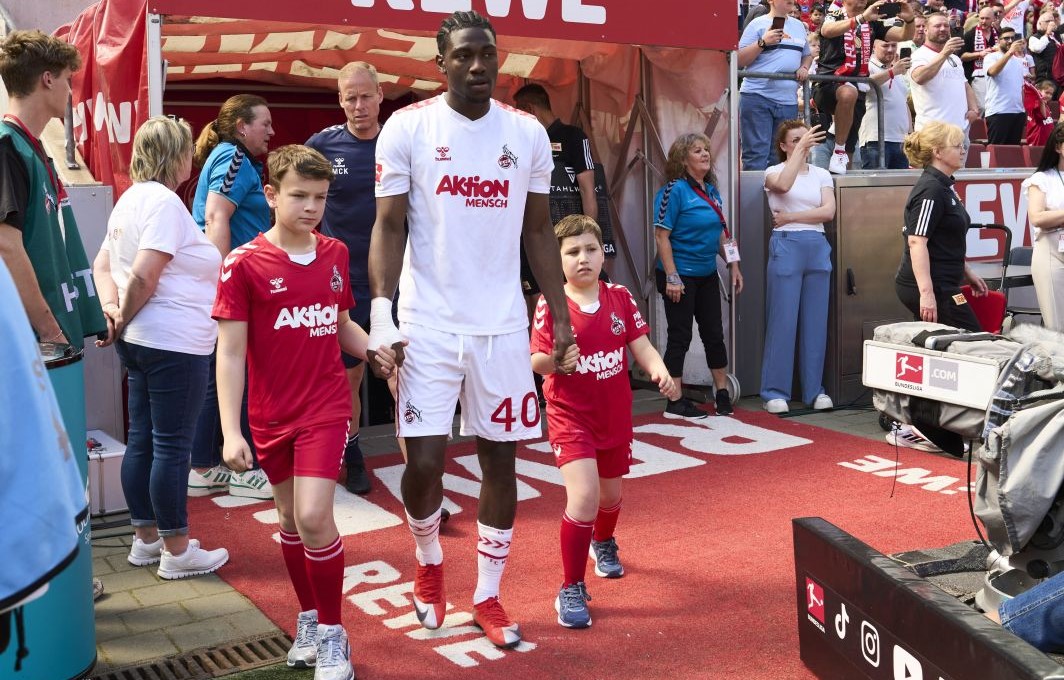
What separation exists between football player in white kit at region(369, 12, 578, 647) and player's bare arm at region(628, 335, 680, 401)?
38cm

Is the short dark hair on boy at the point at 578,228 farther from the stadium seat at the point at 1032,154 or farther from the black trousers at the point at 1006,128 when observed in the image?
the black trousers at the point at 1006,128

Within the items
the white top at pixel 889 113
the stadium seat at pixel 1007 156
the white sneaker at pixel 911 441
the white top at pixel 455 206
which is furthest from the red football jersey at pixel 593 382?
the stadium seat at pixel 1007 156

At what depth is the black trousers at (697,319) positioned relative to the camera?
7836 millimetres

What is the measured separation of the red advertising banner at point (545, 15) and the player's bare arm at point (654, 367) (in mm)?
2805

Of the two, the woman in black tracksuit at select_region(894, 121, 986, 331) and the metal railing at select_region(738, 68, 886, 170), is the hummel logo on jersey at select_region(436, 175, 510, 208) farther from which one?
the metal railing at select_region(738, 68, 886, 170)

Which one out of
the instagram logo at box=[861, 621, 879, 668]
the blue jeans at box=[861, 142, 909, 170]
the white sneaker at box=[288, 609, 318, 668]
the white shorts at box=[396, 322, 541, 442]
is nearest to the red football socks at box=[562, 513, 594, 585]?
the white shorts at box=[396, 322, 541, 442]

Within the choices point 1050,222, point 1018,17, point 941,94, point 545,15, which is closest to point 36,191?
point 545,15

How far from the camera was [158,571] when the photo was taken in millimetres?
4824

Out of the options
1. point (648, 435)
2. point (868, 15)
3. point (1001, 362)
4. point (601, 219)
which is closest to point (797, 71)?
point (868, 15)

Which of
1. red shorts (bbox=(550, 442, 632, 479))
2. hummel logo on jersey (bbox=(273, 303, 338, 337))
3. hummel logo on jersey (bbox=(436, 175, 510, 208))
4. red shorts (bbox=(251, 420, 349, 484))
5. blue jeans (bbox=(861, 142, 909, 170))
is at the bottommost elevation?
red shorts (bbox=(550, 442, 632, 479))

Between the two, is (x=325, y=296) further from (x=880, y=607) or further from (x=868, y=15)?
(x=868, y=15)

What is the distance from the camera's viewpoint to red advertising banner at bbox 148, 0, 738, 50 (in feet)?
19.4

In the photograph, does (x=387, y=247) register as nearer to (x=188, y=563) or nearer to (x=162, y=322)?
(x=162, y=322)

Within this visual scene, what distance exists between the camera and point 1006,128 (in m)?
14.0
